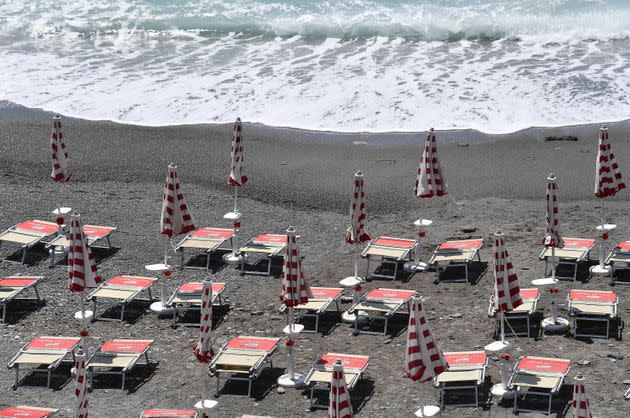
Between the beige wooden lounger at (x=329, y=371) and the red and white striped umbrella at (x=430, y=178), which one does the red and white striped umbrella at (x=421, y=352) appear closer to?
the beige wooden lounger at (x=329, y=371)

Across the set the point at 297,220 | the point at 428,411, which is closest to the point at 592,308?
the point at 428,411

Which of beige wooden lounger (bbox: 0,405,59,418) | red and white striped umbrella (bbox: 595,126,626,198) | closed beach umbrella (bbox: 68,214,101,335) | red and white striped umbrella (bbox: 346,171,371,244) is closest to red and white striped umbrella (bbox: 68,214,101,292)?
closed beach umbrella (bbox: 68,214,101,335)

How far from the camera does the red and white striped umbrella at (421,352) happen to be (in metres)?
18.0

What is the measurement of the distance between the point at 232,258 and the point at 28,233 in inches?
161

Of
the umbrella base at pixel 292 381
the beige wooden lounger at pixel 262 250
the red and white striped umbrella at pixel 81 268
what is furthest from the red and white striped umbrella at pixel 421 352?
the beige wooden lounger at pixel 262 250

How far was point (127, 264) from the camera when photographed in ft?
85.7

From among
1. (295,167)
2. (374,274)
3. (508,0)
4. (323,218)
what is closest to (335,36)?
(508,0)

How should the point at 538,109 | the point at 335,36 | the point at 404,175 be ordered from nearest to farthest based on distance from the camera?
1. the point at 404,175
2. the point at 538,109
3. the point at 335,36

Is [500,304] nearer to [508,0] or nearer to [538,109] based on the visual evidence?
[538,109]

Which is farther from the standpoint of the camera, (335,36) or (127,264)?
(335,36)

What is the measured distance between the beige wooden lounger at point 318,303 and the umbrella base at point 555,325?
11.7 feet

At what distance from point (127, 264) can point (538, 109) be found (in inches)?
505

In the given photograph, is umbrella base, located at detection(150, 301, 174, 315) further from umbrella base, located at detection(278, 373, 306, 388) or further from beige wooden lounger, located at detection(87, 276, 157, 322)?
umbrella base, located at detection(278, 373, 306, 388)

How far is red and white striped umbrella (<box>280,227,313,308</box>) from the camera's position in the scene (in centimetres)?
2098
